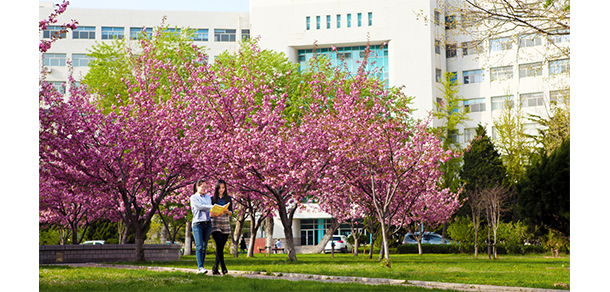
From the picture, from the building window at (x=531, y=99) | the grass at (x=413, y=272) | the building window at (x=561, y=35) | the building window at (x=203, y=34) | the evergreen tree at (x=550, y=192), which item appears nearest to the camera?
the evergreen tree at (x=550, y=192)

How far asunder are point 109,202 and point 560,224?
1749 centimetres

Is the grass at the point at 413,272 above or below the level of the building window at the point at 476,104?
below

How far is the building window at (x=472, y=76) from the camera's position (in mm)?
57594

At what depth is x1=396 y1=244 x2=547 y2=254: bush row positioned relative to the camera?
113 feet

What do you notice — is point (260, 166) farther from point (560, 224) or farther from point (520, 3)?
point (560, 224)

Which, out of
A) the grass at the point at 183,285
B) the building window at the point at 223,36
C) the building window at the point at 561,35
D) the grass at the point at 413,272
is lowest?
the grass at the point at 413,272

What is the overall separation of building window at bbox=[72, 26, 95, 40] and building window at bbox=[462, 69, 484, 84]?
36.2 meters

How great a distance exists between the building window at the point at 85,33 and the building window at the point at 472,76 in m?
36.2

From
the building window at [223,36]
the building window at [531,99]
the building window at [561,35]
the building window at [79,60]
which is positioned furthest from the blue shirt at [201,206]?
the building window at [79,60]

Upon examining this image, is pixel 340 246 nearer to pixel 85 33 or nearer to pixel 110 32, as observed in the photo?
pixel 110 32

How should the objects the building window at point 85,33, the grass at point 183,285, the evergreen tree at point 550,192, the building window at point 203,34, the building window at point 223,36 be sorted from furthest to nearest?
the building window at point 223,36, the building window at point 203,34, the building window at point 85,33, the evergreen tree at point 550,192, the grass at point 183,285

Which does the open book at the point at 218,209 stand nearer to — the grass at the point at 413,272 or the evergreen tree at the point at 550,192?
the grass at the point at 413,272

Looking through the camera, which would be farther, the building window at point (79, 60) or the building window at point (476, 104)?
the building window at point (79, 60)
